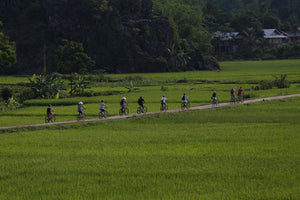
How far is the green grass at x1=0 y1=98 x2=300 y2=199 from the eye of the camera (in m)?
16.5

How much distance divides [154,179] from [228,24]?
134290mm

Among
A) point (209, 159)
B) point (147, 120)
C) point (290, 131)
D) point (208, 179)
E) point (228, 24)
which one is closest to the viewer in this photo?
point (208, 179)

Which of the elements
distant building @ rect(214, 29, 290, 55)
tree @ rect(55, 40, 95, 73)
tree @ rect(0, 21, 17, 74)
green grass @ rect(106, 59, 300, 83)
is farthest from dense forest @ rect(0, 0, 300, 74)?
distant building @ rect(214, 29, 290, 55)

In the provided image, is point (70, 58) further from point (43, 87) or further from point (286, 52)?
point (286, 52)

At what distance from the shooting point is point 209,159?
20406 millimetres

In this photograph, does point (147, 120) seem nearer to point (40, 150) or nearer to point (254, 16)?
point (40, 150)

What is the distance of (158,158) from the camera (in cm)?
2084

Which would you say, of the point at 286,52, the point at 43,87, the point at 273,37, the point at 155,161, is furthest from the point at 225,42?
the point at 155,161

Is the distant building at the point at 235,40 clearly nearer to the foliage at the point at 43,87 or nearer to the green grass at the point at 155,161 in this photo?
the foliage at the point at 43,87

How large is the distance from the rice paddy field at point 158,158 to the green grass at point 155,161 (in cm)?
4

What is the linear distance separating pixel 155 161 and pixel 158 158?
537 millimetres

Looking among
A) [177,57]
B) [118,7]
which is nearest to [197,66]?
[177,57]

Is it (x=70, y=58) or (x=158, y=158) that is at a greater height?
(x=70, y=58)

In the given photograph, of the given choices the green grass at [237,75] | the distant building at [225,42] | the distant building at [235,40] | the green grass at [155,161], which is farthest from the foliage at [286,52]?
the green grass at [155,161]
